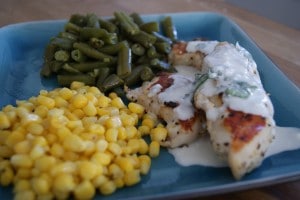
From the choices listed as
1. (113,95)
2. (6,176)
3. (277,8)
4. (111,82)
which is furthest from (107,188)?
(277,8)

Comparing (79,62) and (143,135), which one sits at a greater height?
(79,62)

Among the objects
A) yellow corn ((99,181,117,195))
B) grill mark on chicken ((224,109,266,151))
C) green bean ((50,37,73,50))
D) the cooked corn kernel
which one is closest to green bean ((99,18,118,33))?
green bean ((50,37,73,50))

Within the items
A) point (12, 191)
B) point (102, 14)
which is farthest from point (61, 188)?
point (102, 14)

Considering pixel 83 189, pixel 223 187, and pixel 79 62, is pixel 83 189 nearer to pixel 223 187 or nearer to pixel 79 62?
pixel 223 187

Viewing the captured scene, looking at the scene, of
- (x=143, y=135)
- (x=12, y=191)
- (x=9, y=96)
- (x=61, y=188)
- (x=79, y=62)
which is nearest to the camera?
(x=61, y=188)

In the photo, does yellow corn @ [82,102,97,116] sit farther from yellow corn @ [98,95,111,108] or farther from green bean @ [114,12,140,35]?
green bean @ [114,12,140,35]

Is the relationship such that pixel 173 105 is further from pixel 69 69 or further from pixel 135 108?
pixel 69 69
